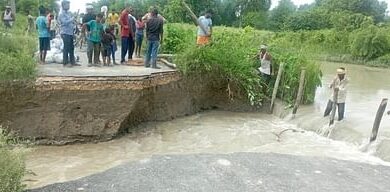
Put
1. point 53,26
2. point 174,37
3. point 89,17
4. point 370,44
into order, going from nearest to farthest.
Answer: point 89,17 → point 53,26 → point 174,37 → point 370,44

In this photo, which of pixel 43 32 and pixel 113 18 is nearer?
pixel 43 32

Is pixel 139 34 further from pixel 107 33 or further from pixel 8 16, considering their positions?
pixel 8 16

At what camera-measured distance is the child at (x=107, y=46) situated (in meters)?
14.0

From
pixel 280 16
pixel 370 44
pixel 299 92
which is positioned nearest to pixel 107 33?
pixel 299 92

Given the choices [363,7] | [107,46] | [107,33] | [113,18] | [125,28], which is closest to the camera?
[107,33]

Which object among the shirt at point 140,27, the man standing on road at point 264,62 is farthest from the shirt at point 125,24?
the man standing on road at point 264,62

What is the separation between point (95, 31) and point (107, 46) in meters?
0.85

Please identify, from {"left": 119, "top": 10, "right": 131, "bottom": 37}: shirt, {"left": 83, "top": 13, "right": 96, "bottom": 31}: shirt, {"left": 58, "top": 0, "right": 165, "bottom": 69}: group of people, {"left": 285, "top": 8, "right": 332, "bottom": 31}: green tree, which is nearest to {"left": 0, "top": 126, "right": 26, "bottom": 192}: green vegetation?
{"left": 58, "top": 0, "right": 165, "bottom": 69}: group of people

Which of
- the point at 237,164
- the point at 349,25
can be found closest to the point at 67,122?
the point at 237,164

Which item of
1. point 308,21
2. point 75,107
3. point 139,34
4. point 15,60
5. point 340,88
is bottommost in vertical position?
point 75,107

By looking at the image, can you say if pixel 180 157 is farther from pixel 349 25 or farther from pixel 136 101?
pixel 349 25

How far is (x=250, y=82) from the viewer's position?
15562 millimetres

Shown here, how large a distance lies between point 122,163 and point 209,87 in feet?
20.6

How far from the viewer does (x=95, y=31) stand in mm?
13461
